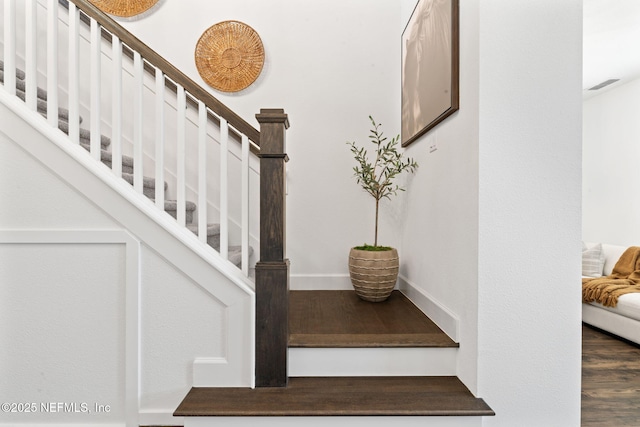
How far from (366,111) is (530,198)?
163 cm

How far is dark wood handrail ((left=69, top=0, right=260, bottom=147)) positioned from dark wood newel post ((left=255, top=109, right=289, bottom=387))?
109 millimetres

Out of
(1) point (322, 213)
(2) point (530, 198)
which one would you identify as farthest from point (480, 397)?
(1) point (322, 213)

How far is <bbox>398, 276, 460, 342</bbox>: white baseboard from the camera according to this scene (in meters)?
1.70

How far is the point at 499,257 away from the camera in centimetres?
147

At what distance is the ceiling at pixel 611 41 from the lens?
2801mm

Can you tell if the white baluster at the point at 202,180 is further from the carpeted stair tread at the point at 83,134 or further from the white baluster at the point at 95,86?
the carpeted stair tread at the point at 83,134

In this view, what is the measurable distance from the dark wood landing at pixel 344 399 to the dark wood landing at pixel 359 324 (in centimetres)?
17

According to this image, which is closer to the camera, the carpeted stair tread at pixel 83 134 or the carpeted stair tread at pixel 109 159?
the carpeted stair tread at pixel 83 134

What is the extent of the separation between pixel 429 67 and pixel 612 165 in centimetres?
381

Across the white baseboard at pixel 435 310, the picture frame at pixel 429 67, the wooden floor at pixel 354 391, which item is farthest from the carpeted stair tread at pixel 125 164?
the picture frame at pixel 429 67

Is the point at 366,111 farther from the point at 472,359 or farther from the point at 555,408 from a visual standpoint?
the point at 555,408

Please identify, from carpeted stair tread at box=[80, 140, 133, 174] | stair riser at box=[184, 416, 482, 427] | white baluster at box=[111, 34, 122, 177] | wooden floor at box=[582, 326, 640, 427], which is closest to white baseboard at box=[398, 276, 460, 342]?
stair riser at box=[184, 416, 482, 427]

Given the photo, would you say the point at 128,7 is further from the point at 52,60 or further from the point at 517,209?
the point at 517,209

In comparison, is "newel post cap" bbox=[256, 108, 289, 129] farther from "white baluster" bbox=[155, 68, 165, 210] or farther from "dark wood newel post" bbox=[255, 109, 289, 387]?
"white baluster" bbox=[155, 68, 165, 210]
